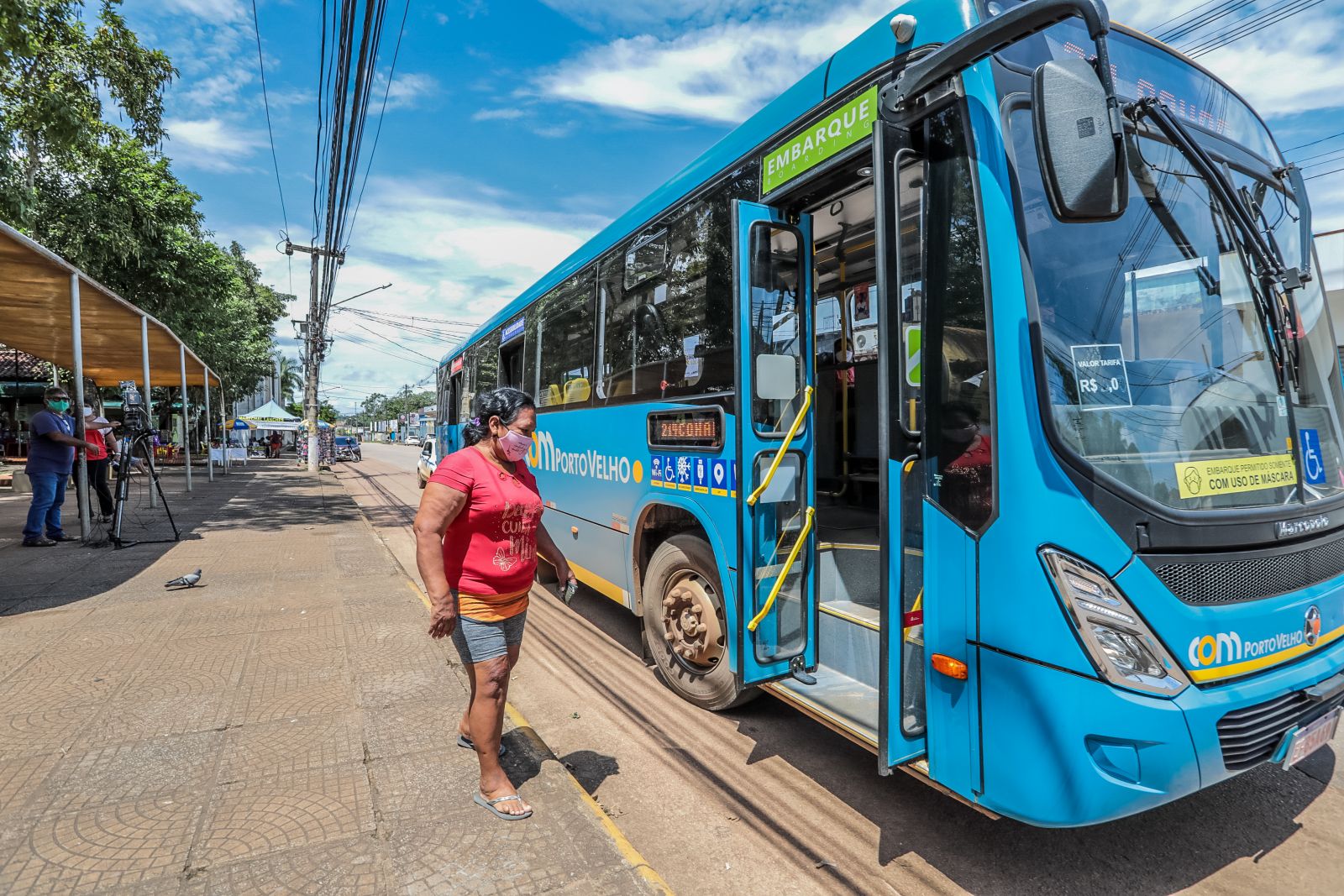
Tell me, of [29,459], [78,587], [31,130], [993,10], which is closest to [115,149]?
[31,130]

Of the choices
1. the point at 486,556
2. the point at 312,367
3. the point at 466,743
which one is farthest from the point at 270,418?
the point at 486,556

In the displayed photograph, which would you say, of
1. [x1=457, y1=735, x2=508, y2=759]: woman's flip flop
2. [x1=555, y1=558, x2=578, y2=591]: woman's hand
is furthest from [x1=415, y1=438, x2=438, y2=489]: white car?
[x1=555, y1=558, x2=578, y2=591]: woman's hand

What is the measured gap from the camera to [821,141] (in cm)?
303

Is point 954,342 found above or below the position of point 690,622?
above

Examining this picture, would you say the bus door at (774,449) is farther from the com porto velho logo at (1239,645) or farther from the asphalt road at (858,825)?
the com porto velho logo at (1239,645)

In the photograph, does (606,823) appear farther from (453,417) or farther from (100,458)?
(100,458)

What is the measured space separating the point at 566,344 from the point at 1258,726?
16.5 ft

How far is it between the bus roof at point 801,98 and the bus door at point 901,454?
0.41 meters

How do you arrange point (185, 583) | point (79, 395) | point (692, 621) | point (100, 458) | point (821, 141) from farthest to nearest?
point (100, 458) → point (79, 395) → point (185, 583) → point (692, 621) → point (821, 141)

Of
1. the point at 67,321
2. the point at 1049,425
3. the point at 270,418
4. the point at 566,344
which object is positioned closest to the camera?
the point at 1049,425

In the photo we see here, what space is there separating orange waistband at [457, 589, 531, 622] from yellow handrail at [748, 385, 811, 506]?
1137 millimetres

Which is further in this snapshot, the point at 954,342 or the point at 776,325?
the point at 776,325

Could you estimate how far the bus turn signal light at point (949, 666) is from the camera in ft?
7.82

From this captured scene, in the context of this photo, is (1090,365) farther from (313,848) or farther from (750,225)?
(313,848)
